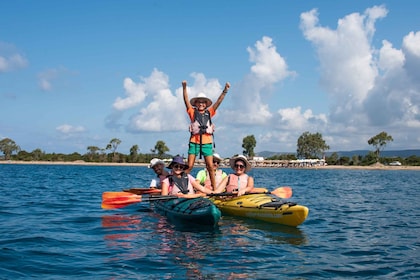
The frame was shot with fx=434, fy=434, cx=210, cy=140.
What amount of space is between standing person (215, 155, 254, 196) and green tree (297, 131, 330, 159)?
122 meters

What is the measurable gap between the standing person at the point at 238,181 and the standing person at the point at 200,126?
0.73 m

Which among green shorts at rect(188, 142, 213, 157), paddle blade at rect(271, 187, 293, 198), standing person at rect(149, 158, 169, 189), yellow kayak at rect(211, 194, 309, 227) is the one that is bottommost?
yellow kayak at rect(211, 194, 309, 227)

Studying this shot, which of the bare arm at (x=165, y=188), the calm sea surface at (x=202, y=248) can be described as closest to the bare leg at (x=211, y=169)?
the calm sea surface at (x=202, y=248)

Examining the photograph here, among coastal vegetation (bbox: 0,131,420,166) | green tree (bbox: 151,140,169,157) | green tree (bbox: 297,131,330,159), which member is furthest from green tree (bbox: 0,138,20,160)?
green tree (bbox: 297,131,330,159)

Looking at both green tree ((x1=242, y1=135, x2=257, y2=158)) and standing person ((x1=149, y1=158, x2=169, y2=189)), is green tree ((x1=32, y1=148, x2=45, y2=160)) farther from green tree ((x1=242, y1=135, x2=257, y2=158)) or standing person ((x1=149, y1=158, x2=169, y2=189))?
standing person ((x1=149, y1=158, x2=169, y2=189))

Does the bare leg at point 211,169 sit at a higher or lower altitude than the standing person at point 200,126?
lower

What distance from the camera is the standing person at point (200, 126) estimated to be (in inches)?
507

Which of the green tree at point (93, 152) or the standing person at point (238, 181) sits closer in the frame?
the standing person at point (238, 181)

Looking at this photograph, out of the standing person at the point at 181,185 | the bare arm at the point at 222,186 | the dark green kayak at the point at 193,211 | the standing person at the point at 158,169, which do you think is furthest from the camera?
the standing person at the point at 158,169

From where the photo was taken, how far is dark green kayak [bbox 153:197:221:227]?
10.5m

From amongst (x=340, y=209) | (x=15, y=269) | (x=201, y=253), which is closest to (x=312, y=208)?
(x=340, y=209)

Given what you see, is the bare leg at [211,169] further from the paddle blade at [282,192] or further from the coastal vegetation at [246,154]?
the coastal vegetation at [246,154]

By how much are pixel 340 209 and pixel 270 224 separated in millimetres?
5853

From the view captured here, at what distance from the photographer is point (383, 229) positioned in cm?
1143
